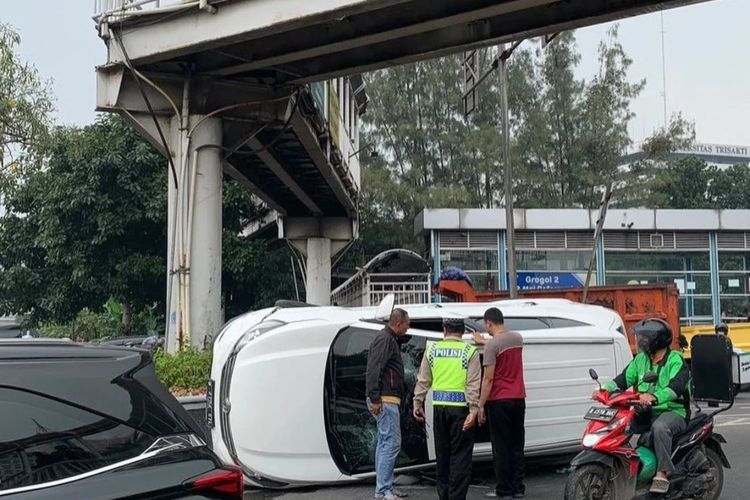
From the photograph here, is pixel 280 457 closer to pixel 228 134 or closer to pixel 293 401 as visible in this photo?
pixel 293 401

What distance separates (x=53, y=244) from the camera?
2373 centimetres

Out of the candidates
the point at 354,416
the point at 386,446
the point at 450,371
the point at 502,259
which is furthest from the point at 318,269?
the point at 450,371

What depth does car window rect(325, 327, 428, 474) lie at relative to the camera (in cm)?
724

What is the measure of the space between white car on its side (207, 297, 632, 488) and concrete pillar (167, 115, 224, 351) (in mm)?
4995

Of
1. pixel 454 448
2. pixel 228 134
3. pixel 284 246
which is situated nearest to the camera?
pixel 454 448

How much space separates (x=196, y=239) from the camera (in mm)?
12555

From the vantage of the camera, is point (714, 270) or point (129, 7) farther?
point (714, 270)

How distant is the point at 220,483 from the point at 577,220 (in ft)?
83.8

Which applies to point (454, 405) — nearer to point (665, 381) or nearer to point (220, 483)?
point (665, 381)

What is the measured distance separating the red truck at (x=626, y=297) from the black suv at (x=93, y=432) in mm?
13766

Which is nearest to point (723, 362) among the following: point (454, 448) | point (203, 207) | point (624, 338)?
point (624, 338)

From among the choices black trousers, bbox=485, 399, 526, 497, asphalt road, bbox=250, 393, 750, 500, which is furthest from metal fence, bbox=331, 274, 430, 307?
black trousers, bbox=485, 399, 526, 497

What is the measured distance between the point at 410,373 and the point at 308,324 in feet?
3.99

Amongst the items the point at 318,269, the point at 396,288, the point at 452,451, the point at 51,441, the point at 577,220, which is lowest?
the point at 452,451
